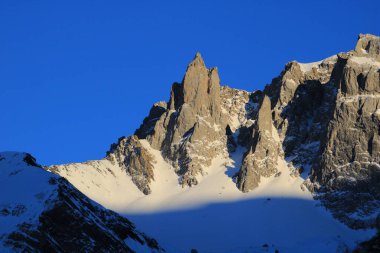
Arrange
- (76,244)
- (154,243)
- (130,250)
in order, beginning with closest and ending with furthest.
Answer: (76,244), (130,250), (154,243)

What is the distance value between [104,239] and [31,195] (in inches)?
556

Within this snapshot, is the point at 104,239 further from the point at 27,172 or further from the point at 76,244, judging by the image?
the point at 27,172

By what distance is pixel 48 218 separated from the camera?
472ft

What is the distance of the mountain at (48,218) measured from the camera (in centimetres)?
13650

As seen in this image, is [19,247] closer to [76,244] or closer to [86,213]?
[76,244]

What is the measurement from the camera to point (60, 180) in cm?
15975

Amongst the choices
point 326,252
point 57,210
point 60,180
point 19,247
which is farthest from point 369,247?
point 326,252

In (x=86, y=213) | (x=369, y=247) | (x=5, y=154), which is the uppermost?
(x=5, y=154)

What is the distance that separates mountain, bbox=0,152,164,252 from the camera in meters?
136

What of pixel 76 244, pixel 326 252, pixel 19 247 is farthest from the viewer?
pixel 326 252

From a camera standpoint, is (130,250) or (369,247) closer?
(369,247)

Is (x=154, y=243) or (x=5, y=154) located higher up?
(x=5, y=154)

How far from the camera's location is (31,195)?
148 metres

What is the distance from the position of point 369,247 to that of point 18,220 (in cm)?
6980
